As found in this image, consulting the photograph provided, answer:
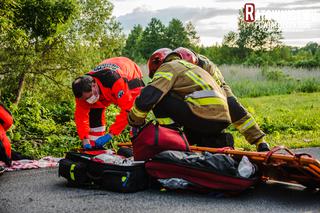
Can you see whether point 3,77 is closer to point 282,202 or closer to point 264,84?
point 282,202

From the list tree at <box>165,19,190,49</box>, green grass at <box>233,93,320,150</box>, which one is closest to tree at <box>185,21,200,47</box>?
tree at <box>165,19,190,49</box>

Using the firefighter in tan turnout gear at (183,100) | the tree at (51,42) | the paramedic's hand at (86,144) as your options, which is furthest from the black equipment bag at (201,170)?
the tree at (51,42)

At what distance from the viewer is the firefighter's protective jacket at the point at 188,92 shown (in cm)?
509

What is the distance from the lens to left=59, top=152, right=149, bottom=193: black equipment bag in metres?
4.83

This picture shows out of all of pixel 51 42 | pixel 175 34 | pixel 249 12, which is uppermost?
pixel 249 12

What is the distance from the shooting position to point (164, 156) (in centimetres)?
470

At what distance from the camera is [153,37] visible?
4569 cm

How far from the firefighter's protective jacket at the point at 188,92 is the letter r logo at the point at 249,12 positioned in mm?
5281

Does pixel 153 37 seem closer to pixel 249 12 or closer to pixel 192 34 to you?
pixel 192 34

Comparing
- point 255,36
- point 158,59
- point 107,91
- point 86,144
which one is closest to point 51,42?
point 107,91

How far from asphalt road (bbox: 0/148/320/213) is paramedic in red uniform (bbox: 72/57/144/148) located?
1.37 metres

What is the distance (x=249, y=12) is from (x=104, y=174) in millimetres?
7137

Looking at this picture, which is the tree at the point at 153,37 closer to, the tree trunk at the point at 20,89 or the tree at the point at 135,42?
the tree at the point at 135,42

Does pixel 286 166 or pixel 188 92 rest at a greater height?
Result: pixel 188 92
